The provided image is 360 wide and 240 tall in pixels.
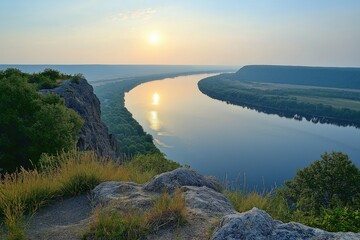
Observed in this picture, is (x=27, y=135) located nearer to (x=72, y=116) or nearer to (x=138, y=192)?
(x=72, y=116)

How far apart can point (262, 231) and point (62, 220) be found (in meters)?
4.73

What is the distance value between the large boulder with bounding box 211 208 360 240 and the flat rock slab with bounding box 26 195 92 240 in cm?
294

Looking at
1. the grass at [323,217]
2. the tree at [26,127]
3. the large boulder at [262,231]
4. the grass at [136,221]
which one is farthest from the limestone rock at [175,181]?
the tree at [26,127]

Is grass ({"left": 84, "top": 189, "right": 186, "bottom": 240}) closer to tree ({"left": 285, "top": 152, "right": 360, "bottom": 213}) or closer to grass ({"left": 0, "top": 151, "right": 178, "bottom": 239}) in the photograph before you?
grass ({"left": 0, "top": 151, "right": 178, "bottom": 239})

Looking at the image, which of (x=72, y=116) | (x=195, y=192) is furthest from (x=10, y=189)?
(x=72, y=116)

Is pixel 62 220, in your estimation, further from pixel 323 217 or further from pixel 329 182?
pixel 329 182

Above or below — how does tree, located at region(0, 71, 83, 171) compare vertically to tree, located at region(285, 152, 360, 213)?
above

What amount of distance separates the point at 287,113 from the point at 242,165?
258 ft

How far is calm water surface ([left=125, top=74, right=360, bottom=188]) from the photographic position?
6084cm

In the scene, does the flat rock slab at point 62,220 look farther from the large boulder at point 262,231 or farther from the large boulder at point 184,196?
the large boulder at point 262,231

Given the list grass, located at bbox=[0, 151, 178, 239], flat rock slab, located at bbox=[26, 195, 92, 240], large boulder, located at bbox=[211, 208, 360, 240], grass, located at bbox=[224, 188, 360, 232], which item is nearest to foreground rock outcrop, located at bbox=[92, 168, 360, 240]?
large boulder, located at bbox=[211, 208, 360, 240]

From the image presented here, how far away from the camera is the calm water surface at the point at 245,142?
60.8 m

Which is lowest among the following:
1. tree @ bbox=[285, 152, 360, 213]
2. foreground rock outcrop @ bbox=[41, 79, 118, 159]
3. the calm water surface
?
the calm water surface

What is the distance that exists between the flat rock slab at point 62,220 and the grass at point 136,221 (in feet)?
1.65
